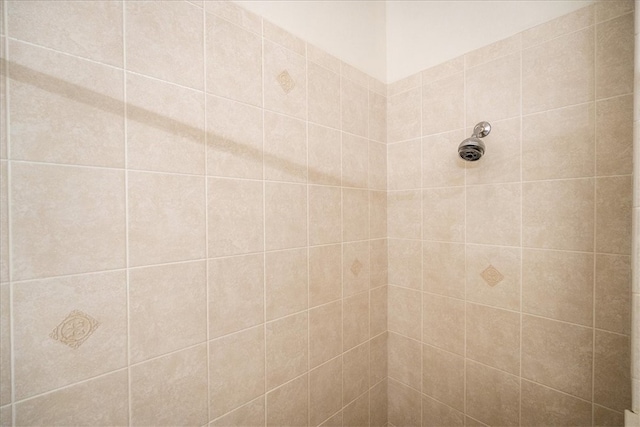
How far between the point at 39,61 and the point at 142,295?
539mm

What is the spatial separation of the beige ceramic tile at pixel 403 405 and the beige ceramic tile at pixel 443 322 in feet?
0.92

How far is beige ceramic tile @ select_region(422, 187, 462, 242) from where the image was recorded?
1.10 metres

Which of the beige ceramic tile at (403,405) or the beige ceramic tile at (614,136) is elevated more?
the beige ceramic tile at (614,136)

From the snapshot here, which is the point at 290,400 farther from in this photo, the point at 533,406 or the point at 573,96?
the point at 573,96

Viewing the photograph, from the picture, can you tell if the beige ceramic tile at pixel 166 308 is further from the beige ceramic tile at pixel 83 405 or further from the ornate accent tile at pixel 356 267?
the ornate accent tile at pixel 356 267

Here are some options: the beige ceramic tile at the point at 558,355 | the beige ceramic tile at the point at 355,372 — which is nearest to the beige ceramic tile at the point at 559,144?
the beige ceramic tile at the point at 558,355

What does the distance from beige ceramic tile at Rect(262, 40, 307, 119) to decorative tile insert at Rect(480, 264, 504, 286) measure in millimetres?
906

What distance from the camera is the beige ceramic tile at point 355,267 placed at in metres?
1.14

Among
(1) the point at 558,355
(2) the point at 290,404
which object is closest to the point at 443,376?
(1) the point at 558,355

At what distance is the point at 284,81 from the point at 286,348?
3.07 ft

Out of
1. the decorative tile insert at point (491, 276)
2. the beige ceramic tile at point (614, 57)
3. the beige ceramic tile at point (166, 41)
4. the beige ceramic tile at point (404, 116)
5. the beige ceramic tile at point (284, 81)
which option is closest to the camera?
the beige ceramic tile at point (166, 41)

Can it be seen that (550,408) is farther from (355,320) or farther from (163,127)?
(163,127)

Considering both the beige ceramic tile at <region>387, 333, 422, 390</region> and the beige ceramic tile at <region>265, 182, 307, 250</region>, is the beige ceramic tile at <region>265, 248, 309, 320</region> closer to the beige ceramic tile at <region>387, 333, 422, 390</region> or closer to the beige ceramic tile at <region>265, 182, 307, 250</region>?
the beige ceramic tile at <region>265, 182, 307, 250</region>

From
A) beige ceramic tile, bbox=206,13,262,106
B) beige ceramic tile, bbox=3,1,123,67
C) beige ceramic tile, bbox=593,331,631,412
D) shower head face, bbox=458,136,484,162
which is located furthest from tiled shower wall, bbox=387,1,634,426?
beige ceramic tile, bbox=3,1,123,67
